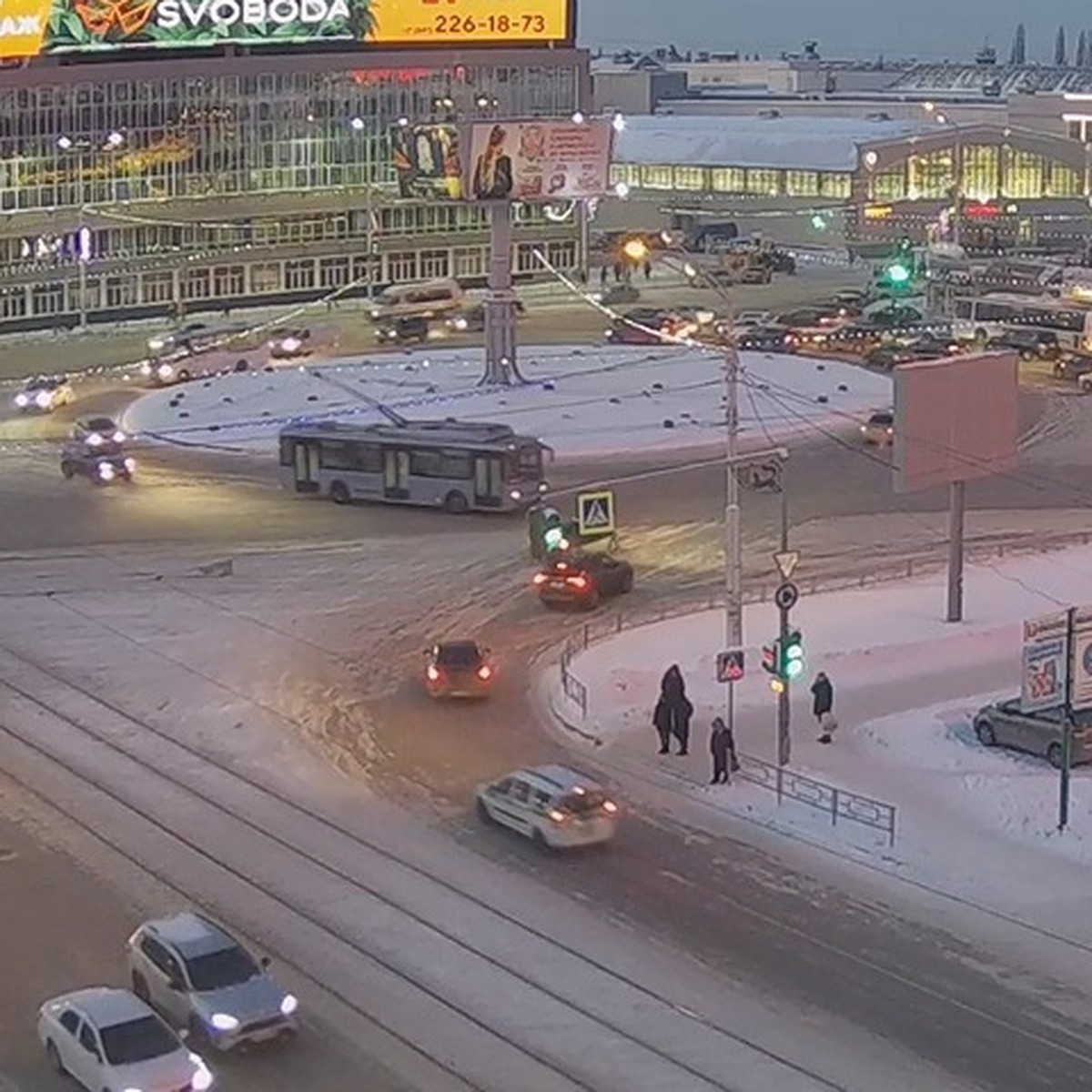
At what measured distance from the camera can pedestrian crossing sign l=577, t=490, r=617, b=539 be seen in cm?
3934

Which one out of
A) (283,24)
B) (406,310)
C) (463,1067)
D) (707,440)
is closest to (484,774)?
(463,1067)

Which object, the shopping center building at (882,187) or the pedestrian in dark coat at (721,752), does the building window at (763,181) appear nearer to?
the shopping center building at (882,187)

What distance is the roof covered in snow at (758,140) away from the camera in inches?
4515

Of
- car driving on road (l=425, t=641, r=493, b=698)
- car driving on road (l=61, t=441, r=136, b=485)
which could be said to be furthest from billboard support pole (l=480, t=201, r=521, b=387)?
car driving on road (l=425, t=641, r=493, b=698)

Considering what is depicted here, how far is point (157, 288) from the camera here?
296 feet

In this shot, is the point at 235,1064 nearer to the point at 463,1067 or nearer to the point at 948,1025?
the point at 463,1067

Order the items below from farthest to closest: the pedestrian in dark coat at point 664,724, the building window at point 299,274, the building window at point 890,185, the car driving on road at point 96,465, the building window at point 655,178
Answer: the building window at point 655,178, the building window at point 890,185, the building window at point 299,274, the car driving on road at point 96,465, the pedestrian in dark coat at point 664,724

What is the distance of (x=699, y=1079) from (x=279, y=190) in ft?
253

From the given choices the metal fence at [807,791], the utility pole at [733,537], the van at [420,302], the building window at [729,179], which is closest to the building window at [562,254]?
the van at [420,302]

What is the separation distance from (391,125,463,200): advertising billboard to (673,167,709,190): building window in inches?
2204

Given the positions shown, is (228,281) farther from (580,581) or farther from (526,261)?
(580,581)

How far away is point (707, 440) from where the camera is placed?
184ft

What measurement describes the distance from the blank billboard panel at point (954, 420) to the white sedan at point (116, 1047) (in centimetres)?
1939

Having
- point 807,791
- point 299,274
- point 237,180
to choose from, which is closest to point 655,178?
point 299,274
